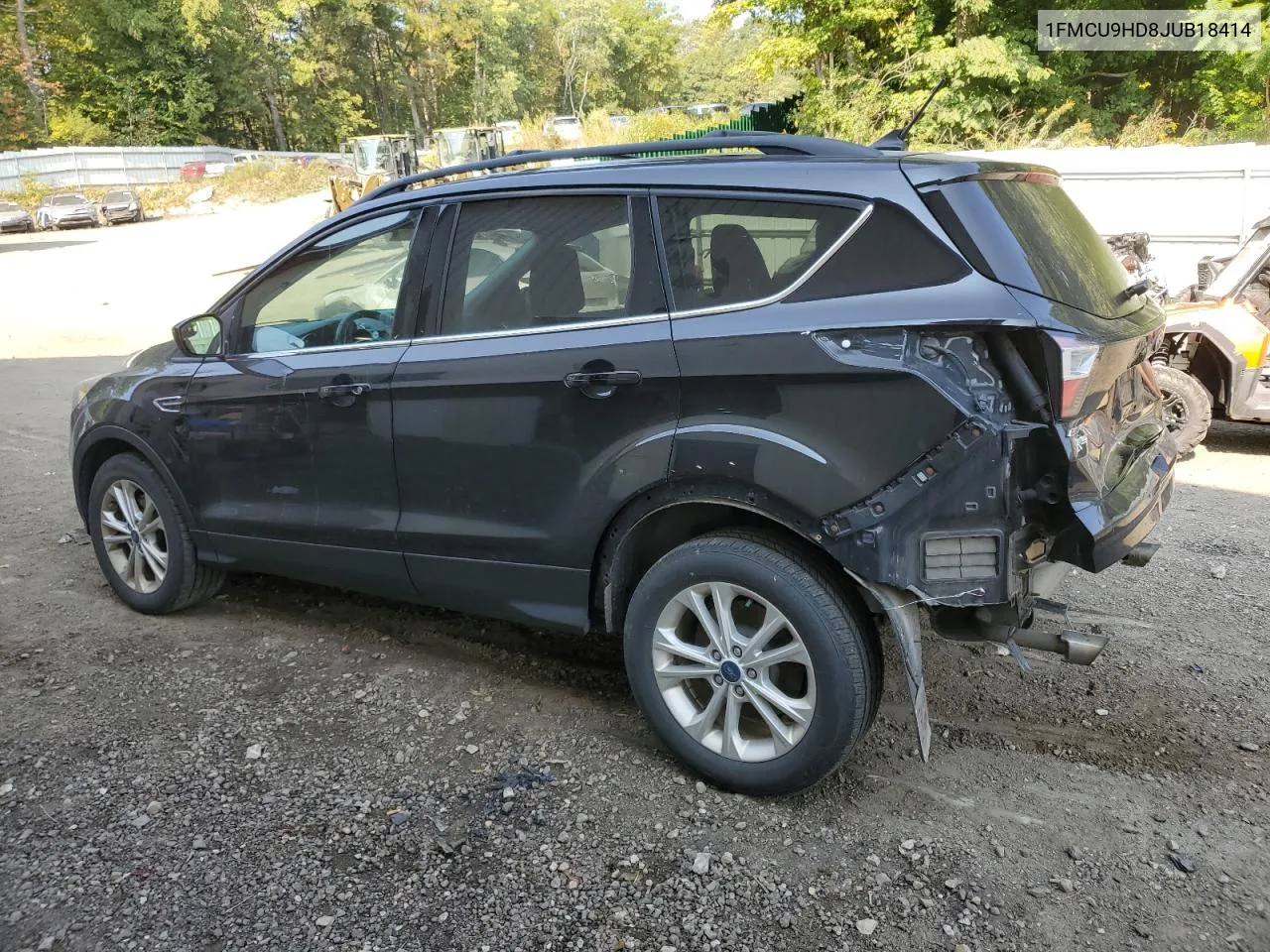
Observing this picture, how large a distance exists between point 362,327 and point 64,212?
37261mm

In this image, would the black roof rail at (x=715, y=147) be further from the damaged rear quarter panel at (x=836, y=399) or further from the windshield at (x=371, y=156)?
the windshield at (x=371, y=156)

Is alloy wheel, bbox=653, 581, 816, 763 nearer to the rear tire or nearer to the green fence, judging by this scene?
the rear tire

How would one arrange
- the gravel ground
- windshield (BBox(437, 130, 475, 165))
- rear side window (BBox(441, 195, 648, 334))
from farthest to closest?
windshield (BBox(437, 130, 475, 165)) → the gravel ground → rear side window (BBox(441, 195, 648, 334))

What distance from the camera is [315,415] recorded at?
12.3 ft

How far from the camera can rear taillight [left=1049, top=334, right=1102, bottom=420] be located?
102 inches

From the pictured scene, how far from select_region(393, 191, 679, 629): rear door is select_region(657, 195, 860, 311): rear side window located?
3.6 inches

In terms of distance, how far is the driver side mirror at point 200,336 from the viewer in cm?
418

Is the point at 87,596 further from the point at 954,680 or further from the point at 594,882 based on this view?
the point at 954,680

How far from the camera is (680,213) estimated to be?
308cm

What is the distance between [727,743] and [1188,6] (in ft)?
74.3

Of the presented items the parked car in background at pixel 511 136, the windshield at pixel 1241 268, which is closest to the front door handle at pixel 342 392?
the windshield at pixel 1241 268

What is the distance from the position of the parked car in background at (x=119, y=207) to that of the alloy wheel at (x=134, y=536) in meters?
35.8

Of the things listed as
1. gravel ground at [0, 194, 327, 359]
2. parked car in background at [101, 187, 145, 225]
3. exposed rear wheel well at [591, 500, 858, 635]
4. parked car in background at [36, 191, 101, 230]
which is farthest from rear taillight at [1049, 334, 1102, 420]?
parked car in background at [36, 191, 101, 230]

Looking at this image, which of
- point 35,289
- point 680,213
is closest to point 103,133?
point 35,289
